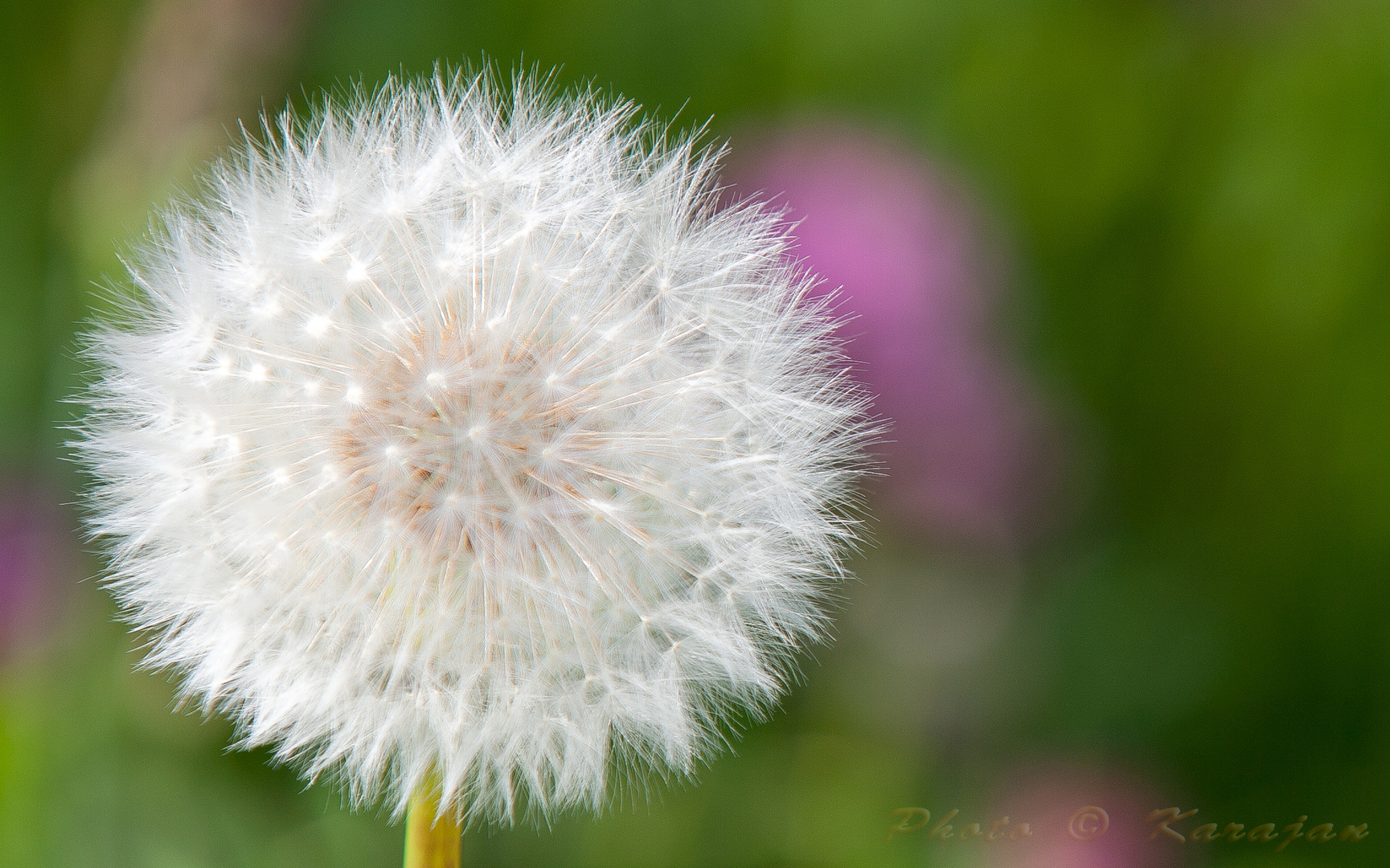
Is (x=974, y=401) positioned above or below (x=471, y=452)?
above

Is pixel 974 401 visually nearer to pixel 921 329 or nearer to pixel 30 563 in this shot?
pixel 921 329

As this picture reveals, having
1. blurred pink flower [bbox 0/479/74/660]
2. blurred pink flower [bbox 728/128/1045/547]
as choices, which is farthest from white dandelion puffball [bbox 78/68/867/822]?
blurred pink flower [bbox 0/479/74/660]

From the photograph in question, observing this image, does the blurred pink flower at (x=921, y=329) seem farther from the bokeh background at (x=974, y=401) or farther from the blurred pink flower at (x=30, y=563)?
the blurred pink flower at (x=30, y=563)

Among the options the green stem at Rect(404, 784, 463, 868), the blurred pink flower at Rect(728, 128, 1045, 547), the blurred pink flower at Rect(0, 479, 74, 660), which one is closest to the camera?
the green stem at Rect(404, 784, 463, 868)

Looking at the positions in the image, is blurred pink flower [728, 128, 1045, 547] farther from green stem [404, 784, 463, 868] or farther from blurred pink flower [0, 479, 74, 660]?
blurred pink flower [0, 479, 74, 660]

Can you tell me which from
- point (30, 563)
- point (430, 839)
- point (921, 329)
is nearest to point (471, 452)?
point (430, 839)
